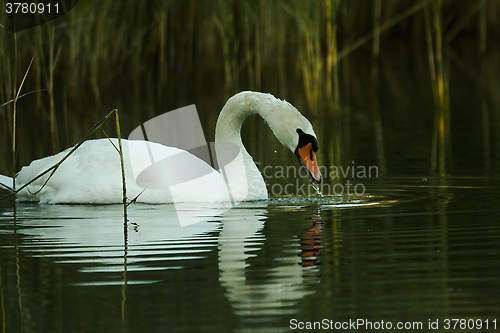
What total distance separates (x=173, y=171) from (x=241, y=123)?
3.32ft

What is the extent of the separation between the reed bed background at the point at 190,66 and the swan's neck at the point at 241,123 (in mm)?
1989

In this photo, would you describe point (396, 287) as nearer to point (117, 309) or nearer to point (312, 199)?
point (117, 309)

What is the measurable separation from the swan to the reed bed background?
1.92 meters

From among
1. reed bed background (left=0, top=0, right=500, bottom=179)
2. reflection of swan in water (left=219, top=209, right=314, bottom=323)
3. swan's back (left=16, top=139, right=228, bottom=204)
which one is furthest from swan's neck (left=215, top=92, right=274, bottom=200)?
reed bed background (left=0, top=0, right=500, bottom=179)

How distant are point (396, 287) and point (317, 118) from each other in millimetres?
A: 9535

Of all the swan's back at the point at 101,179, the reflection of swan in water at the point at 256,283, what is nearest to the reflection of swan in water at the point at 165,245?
the reflection of swan in water at the point at 256,283

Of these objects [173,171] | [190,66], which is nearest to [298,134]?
[173,171]

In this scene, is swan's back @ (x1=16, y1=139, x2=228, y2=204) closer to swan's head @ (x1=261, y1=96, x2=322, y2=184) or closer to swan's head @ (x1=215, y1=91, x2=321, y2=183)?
swan's head @ (x1=215, y1=91, x2=321, y2=183)

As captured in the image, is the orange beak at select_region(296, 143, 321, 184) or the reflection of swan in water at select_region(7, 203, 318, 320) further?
the orange beak at select_region(296, 143, 321, 184)

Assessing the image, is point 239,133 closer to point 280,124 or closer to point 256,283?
point 280,124

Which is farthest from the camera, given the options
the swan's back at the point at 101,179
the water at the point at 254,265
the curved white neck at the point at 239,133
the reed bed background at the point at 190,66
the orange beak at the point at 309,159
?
the reed bed background at the point at 190,66

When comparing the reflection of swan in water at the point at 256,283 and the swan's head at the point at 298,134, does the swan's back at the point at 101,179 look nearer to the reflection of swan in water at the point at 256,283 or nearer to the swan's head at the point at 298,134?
the swan's head at the point at 298,134

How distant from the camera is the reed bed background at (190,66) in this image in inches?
503

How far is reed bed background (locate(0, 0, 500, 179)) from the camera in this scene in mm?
12766
